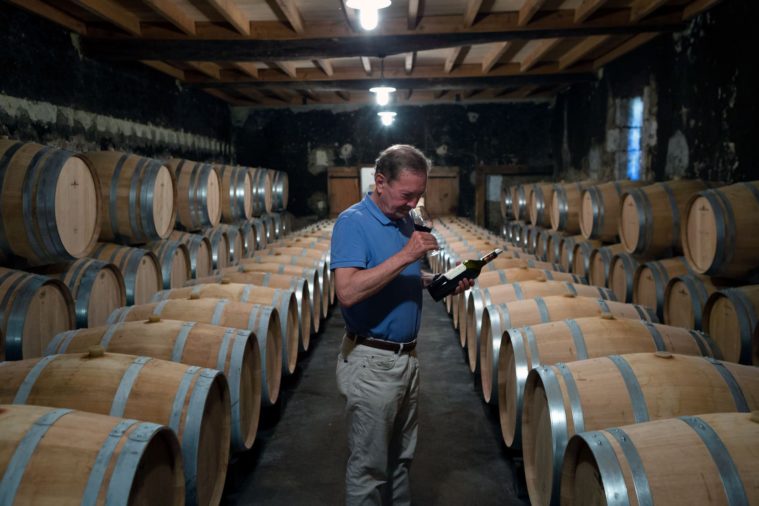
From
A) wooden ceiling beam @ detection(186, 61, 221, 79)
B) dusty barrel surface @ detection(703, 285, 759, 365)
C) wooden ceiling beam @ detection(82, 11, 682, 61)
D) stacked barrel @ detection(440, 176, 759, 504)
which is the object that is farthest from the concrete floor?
wooden ceiling beam @ detection(186, 61, 221, 79)

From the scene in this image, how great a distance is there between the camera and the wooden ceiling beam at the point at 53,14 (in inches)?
224

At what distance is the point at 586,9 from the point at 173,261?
16.3 ft

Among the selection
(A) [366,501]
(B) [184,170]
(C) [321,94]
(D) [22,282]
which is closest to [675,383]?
(A) [366,501]

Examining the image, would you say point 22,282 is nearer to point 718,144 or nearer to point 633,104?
point 718,144

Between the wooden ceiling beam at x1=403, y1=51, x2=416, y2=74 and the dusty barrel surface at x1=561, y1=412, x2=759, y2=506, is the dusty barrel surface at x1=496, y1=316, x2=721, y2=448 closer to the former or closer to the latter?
the dusty barrel surface at x1=561, y1=412, x2=759, y2=506

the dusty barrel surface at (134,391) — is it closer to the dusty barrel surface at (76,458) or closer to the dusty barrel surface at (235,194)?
the dusty barrel surface at (76,458)

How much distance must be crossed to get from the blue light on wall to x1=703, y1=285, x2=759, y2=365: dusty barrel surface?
16.2 ft

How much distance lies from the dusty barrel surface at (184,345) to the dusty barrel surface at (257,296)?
1020mm

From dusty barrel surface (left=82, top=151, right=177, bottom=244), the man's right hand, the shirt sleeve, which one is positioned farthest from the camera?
dusty barrel surface (left=82, top=151, right=177, bottom=244)

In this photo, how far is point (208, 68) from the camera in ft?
31.5

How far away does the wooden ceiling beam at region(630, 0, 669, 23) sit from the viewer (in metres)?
5.88

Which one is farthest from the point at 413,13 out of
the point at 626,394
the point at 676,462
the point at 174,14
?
the point at 676,462

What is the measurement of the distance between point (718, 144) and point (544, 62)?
15.1ft

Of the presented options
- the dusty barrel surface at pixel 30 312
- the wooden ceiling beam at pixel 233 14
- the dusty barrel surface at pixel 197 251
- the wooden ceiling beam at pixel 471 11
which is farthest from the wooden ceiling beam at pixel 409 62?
the dusty barrel surface at pixel 30 312
